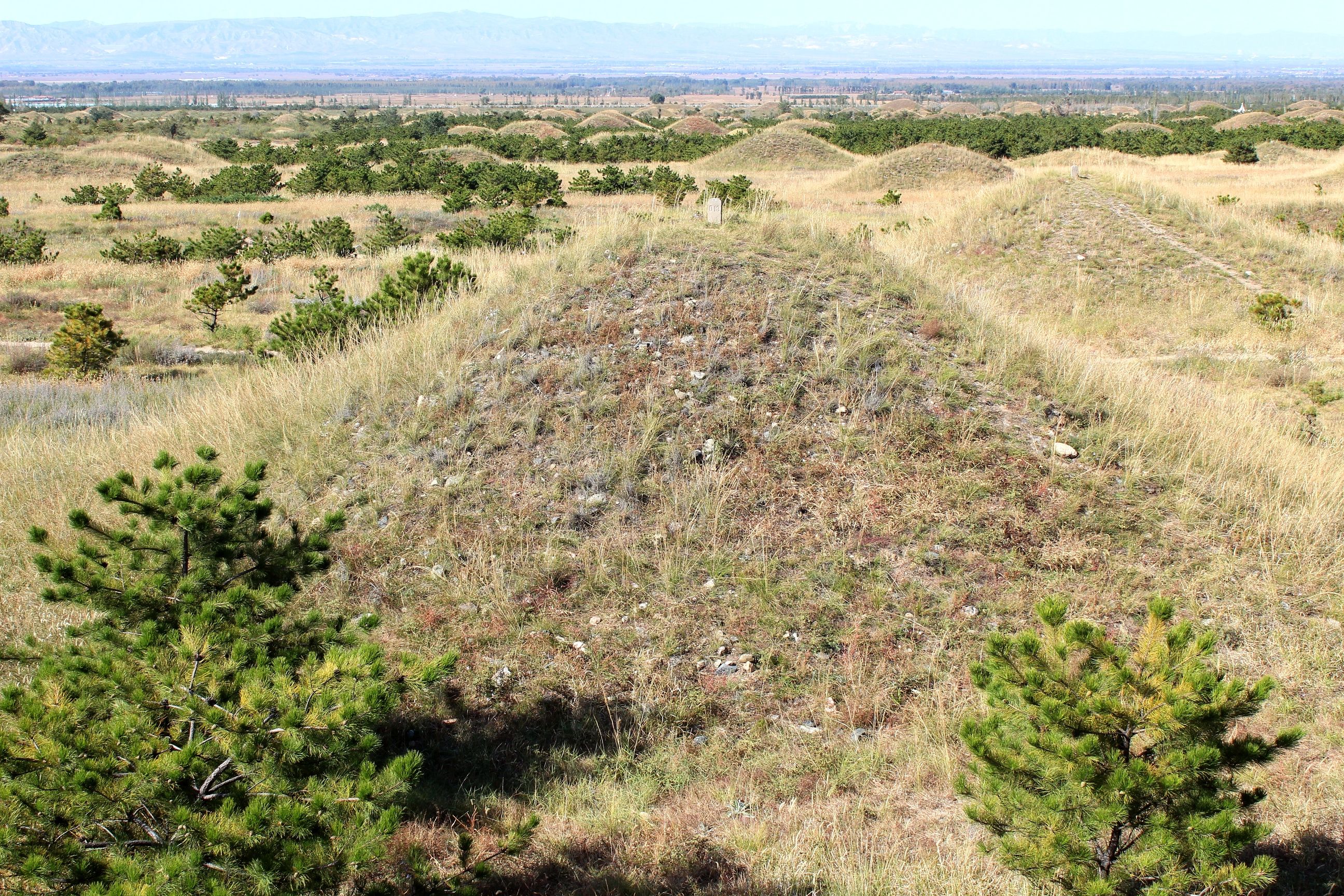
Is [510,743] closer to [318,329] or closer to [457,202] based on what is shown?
[318,329]

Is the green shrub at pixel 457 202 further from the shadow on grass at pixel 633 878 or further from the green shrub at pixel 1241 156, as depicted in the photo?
the green shrub at pixel 1241 156

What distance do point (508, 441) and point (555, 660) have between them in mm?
2080

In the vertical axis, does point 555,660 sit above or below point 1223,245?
below

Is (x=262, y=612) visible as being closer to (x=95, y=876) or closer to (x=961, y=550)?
(x=95, y=876)

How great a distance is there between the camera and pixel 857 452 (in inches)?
263

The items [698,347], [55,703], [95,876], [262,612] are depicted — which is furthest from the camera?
[698,347]

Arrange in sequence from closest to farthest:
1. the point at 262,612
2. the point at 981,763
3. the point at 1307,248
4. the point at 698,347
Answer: the point at 981,763 → the point at 262,612 → the point at 698,347 → the point at 1307,248

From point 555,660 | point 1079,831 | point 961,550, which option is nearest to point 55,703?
point 555,660

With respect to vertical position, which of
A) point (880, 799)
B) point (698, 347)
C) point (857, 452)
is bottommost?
point (880, 799)

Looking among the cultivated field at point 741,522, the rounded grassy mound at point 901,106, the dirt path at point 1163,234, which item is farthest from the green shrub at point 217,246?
the rounded grassy mound at point 901,106

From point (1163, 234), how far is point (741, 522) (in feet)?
48.5

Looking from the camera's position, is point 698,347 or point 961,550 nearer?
point 961,550

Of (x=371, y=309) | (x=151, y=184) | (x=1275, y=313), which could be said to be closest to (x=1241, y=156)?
(x=1275, y=313)

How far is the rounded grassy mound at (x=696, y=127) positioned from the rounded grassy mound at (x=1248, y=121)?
30.3 m
